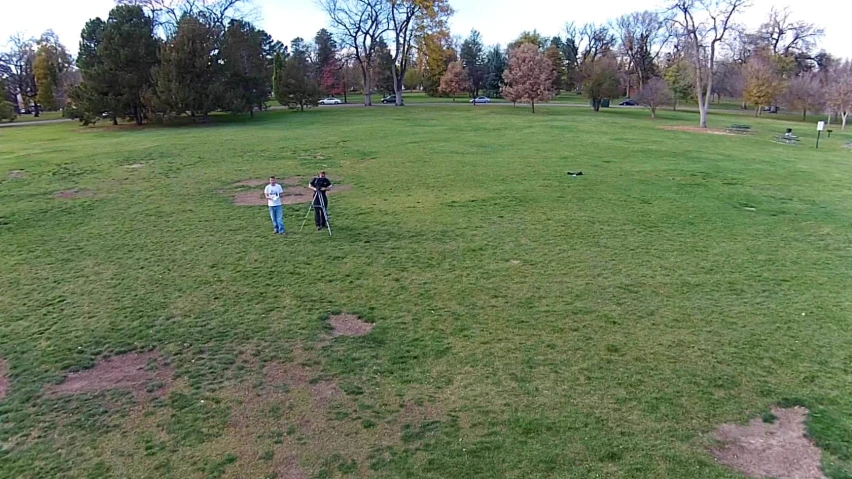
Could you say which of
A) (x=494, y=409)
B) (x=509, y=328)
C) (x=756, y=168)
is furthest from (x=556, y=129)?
(x=494, y=409)

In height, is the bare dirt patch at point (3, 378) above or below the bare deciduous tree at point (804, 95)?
below

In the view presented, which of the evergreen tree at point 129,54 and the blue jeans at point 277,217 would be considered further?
the evergreen tree at point 129,54

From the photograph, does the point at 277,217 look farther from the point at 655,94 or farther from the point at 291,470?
the point at 655,94

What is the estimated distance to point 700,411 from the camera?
674cm

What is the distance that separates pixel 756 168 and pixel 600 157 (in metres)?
6.19

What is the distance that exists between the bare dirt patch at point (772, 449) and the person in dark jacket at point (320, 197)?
10.1m

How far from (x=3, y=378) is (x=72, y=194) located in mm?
13223

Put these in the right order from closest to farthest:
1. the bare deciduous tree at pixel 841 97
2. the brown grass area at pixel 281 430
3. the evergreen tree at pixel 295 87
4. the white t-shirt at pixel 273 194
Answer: the brown grass area at pixel 281 430 → the white t-shirt at pixel 273 194 → the bare deciduous tree at pixel 841 97 → the evergreen tree at pixel 295 87

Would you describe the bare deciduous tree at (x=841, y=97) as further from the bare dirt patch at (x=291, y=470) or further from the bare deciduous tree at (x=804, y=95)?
the bare dirt patch at (x=291, y=470)

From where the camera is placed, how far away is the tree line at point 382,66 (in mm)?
41531

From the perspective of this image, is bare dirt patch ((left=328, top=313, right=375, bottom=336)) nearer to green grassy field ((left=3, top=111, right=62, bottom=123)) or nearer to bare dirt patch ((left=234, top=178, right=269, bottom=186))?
bare dirt patch ((left=234, top=178, right=269, bottom=186))

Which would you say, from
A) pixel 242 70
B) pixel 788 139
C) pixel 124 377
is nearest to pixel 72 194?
pixel 124 377

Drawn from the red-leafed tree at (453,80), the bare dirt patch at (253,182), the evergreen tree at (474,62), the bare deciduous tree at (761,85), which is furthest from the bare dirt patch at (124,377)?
the evergreen tree at (474,62)

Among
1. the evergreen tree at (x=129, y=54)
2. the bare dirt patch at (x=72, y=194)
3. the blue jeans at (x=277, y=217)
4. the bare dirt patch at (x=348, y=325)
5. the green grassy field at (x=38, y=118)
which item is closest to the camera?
the bare dirt patch at (x=348, y=325)
